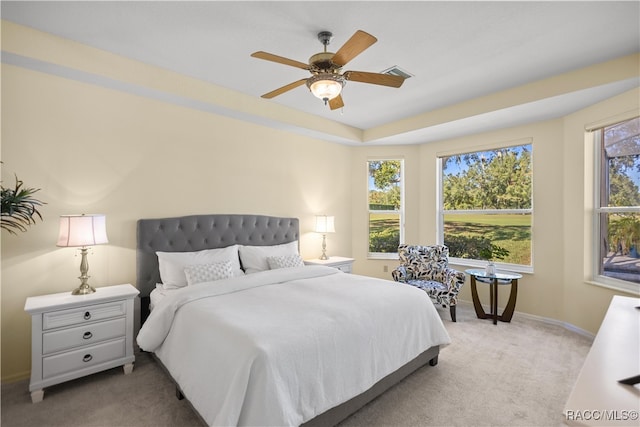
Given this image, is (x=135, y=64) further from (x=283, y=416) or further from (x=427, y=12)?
(x=283, y=416)

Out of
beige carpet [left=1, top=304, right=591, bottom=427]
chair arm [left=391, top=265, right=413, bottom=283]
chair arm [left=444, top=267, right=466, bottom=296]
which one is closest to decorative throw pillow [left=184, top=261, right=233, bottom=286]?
beige carpet [left=1, top=304, right=591, bottom=427]

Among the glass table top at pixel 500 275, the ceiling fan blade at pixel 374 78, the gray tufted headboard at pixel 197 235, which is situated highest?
the ceiling fan blade at pixel 374 78

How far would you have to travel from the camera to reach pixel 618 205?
3391 mm

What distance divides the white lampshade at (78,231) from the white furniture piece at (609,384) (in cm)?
317

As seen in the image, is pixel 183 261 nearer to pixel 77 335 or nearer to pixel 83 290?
pixel 83 290

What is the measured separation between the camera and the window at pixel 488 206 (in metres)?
4.39

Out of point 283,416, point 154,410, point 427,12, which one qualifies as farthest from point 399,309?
point 427,12

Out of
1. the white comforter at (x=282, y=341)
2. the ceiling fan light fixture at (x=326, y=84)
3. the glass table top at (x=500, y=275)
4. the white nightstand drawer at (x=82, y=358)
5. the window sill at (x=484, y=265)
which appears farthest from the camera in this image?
the window sill at (x=484, y=265)

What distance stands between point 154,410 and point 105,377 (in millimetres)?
784

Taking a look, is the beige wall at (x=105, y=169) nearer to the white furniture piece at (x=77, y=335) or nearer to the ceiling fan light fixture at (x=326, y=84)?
the white furniture piece at (x=77, y=335)

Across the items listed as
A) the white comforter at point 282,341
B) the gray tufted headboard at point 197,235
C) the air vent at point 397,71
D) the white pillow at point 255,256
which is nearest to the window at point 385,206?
the gray tufted headboard at point 197,235

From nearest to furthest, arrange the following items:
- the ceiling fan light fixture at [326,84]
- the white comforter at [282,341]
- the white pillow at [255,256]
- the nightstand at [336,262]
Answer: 1. the white comforter at [282,341]
2. the ceiling fan light fixture at [326,84]
3. the white pillow at [255,256]
4. the nightstand at [336,262]

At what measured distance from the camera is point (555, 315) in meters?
3.96

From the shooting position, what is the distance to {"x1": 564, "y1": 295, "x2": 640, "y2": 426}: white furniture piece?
0.89m
